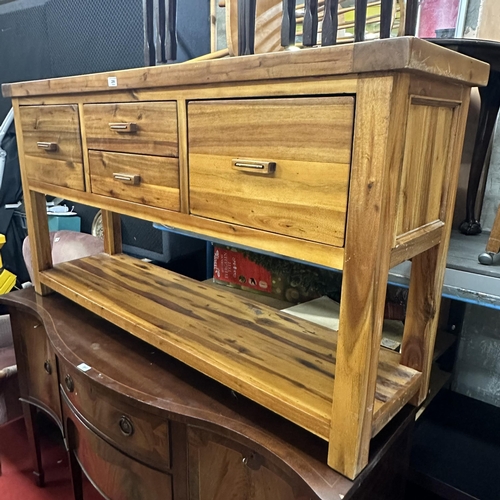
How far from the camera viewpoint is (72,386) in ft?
3.65

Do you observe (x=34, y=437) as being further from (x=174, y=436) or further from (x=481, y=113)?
(x=481, y=113)

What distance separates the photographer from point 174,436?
901 millimetres

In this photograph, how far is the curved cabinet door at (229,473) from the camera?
783mm

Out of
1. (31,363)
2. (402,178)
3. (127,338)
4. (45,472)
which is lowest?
(45,472)

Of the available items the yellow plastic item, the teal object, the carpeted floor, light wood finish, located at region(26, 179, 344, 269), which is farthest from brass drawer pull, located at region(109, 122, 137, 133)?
the yellow plastic item

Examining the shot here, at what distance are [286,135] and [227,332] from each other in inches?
19.9

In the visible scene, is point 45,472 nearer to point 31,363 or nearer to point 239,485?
point 31,363

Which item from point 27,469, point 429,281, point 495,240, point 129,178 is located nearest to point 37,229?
point 129,178

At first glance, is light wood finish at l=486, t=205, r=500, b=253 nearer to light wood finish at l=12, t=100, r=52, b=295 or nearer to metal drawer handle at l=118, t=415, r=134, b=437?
metal drawer handle at l=118, t=415, r=134, b=437

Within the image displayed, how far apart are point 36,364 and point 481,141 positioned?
137 centimetres

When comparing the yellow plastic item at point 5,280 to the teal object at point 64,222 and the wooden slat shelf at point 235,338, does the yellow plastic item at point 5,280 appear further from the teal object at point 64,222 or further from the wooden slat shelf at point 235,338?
the wooden slat shelf at point 235,338

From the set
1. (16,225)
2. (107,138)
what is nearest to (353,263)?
(107,138)

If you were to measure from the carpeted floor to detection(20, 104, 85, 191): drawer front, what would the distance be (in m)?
1.05

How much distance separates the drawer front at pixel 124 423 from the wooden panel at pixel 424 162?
2.05 feet
